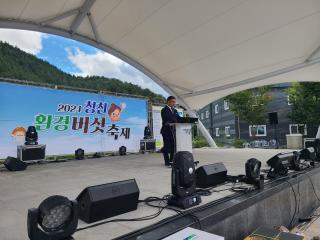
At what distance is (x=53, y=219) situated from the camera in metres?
1.36

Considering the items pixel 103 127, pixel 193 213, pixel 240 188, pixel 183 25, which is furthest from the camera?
pixel 103 127

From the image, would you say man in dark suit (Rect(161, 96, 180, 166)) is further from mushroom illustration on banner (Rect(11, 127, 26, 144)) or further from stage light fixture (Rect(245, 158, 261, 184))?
mushroom illustration on banner (Rect(11, 127, 26, 144))

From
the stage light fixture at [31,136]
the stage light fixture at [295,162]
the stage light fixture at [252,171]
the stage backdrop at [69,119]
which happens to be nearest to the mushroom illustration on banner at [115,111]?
the stage backdrop at [69,119]

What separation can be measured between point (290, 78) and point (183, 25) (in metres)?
4.80

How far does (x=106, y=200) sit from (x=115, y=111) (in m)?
7.39

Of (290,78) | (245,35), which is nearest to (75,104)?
(245,35)

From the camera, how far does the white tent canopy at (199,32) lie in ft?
20.6

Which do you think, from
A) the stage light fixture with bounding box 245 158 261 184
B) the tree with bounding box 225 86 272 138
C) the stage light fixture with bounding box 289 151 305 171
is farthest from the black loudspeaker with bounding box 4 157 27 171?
the tree with bounding box 225 86 272 138

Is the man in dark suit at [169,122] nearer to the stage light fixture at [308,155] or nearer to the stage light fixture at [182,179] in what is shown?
the stage light fixture at [308,155]

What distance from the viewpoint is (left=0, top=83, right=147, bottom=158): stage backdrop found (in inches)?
262

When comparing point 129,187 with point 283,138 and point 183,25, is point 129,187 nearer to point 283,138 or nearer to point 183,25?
point 183,25

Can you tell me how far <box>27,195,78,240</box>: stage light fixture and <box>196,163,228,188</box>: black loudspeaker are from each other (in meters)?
1.70

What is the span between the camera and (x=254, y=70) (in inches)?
361

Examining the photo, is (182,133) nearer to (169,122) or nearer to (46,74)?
(169,122)
